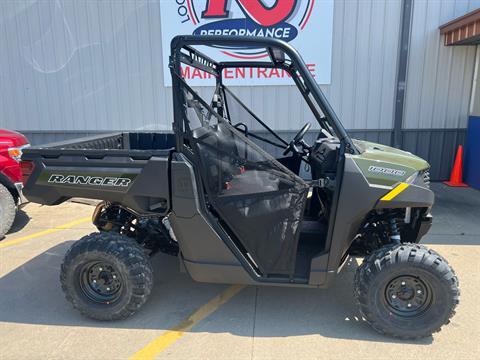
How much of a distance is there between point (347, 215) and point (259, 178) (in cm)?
67

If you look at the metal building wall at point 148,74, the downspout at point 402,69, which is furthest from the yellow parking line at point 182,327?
the downspout at point 402,69

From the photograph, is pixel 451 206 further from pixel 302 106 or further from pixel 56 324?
pixel 56 324

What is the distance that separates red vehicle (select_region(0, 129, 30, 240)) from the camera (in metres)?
4.70

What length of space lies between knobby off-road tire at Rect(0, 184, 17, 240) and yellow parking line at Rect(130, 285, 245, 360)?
119 inches

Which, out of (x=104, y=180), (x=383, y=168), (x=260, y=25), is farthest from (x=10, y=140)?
(x=260, y=25)

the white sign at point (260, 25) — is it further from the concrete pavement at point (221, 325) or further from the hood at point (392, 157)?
the hood at point (392, 157)

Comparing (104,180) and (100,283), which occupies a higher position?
(104,180)

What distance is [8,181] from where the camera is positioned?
4.74 meters

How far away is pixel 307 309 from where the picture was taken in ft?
10.4

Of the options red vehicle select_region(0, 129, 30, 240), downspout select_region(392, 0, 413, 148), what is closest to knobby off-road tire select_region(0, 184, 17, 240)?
red vehicle select_region(0, 129, 30, 240)

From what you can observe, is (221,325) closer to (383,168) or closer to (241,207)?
(241,207)

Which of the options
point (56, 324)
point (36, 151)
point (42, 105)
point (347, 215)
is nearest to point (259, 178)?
point (347, 215)

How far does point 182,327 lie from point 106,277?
0.72m

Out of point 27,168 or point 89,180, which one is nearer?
point 89,180
